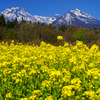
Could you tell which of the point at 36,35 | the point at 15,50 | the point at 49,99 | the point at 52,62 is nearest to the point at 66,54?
the point at 52,62

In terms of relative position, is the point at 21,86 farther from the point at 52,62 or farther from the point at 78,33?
the point at 78,33

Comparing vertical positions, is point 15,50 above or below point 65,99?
above

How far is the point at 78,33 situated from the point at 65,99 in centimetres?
4617

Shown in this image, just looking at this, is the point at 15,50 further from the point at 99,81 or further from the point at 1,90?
the point at 99,81

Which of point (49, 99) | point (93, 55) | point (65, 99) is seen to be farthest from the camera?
point (93, 55)

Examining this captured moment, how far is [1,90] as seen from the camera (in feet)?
9.54

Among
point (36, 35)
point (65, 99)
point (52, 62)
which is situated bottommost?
point (65, 99)

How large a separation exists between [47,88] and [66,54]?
170 centimetres

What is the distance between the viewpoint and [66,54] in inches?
161

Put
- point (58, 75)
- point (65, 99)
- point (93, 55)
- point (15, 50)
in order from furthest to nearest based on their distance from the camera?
1. point (15, 50)
2. point (93, 55)
3. point (58, 75)
4. point (65, 99)

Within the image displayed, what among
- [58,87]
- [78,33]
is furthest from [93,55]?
[78,33]

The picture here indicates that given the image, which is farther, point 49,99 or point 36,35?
point 36,35

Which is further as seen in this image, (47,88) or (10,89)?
(10,89)

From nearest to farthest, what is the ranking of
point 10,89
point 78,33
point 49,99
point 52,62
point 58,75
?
point 49,99 < point 58,75 < point 10,89 < point 52,62 < point 78,33
